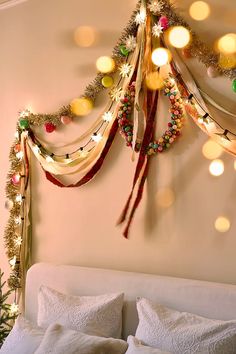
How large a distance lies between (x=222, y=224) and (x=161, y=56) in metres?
0.95

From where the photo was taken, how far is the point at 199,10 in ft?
7.40

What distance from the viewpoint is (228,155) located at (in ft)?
7.09

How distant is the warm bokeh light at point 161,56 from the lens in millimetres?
2320

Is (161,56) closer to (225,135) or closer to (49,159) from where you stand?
(225,135)

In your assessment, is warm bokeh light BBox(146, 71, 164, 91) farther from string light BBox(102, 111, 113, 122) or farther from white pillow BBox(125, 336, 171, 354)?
white pillow BBox(125, 336, 171, 354)

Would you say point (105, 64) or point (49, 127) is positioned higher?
point (105, 64)

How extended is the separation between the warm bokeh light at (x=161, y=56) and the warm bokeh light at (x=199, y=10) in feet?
0.74

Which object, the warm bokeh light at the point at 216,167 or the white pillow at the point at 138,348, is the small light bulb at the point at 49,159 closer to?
the warm bokeh light at the point at 216,167

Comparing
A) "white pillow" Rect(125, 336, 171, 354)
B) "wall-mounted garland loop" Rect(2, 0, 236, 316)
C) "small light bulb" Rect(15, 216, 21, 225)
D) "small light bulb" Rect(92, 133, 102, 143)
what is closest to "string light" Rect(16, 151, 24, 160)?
"wall-mounted garland loop" Rect(2, 0, 236, 316)

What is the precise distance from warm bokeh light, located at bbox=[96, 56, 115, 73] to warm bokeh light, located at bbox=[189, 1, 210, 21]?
54cm

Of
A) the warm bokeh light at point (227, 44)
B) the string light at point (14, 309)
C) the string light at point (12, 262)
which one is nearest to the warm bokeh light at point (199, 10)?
the warm bokeh light at point (227, 44)

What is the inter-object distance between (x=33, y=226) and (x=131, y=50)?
4.40ft

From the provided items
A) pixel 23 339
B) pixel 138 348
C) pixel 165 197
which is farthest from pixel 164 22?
pixel 23 339

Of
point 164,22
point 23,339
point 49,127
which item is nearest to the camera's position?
point 23,339
